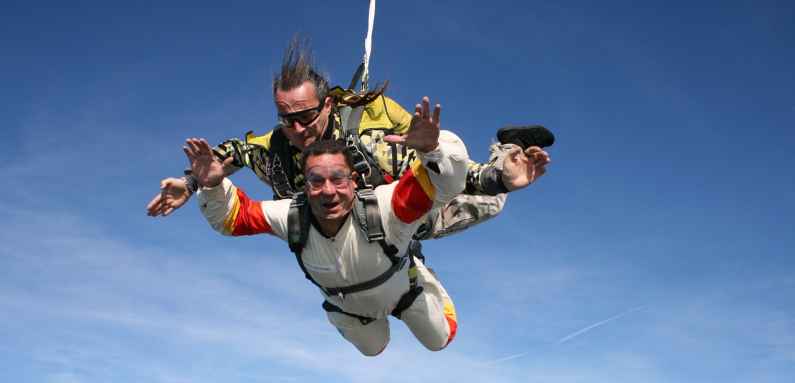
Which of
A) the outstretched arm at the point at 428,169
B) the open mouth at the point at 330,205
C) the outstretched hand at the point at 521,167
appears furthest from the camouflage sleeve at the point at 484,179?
the open mouth at the point at 330,205

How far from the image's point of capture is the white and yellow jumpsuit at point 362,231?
15.7 ft

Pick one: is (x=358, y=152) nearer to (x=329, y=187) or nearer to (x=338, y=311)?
(x=329, y=187)

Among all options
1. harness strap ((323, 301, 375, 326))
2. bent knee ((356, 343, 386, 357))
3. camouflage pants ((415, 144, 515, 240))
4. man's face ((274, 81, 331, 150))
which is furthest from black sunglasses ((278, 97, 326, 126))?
bent knee ((356, 343, 386, 357))

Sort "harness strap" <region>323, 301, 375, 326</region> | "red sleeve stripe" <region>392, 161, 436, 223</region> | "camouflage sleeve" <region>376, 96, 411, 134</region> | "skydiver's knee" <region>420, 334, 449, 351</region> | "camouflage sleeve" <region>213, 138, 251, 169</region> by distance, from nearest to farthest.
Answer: "red sleeve stripe" <region>392, 161, 436, 223</region> → "camouflage sleeve" <region>213, 138, 251, 169</region> → "camouflage sleeve" <region>376, 96, 411, 134</region> → "harness strap" <region>323, 301, 375, 326</region> → "skydiver's knee" <region>420, 334, 449, 351</region>

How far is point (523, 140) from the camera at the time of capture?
4.98m

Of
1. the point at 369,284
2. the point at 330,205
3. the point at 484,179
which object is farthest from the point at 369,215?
the point at 484,179

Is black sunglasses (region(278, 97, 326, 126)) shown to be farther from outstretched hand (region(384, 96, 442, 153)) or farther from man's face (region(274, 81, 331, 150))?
outstretched hand (region(384, 96, 442, 153))

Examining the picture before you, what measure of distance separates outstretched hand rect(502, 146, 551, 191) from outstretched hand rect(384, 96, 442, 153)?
22.4 inches

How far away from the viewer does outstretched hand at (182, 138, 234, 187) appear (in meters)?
5.06

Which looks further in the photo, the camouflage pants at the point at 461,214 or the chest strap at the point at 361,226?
the camouflage pants at the point at 461,214

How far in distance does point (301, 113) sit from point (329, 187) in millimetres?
762

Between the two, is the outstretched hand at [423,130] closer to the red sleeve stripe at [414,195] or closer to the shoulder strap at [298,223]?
the red sleeve stripe at [414,195]

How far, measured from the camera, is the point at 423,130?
452 centimetres

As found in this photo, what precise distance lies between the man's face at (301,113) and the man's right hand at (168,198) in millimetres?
883
